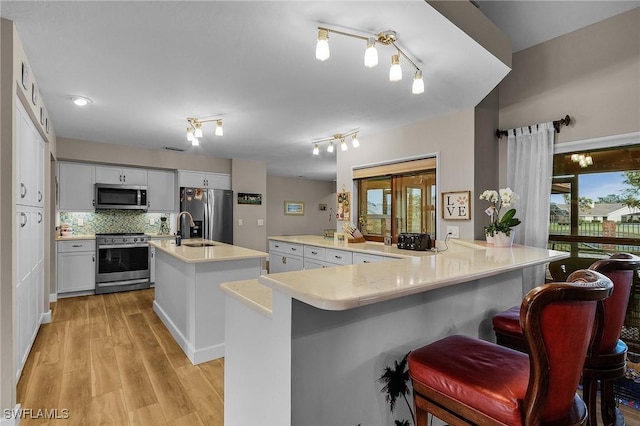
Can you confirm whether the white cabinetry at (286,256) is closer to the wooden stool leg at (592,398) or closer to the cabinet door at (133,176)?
the cabinet door at (133,176)

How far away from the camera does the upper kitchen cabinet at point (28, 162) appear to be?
214 cm

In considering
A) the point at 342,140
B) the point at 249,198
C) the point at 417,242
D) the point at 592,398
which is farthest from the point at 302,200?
the point at 592,398

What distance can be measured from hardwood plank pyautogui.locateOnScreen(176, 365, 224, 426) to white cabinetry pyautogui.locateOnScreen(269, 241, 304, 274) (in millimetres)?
2293

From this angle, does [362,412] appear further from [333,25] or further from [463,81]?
[463,81]

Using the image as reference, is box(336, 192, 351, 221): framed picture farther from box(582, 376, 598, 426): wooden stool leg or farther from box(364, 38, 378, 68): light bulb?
box(582, 376, 598, 426): wooden stool leg

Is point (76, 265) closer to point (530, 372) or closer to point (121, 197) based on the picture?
point (121, 197)

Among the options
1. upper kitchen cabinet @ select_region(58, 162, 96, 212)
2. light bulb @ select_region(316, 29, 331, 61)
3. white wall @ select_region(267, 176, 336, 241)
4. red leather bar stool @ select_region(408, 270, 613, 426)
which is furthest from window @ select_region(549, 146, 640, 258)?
white wall @ select_region(267, 176, 336, 241)

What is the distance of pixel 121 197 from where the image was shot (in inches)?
197

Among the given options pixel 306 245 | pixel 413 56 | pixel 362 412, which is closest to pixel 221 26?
pixel 413 56

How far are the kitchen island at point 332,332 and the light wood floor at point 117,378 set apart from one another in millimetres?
678

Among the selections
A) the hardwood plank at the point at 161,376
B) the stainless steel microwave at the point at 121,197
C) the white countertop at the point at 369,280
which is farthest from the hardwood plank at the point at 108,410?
the stainless steel microwave at the point at 121,197

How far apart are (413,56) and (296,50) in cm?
78

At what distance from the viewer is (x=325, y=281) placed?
104cm

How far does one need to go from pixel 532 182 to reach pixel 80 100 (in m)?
4.32
